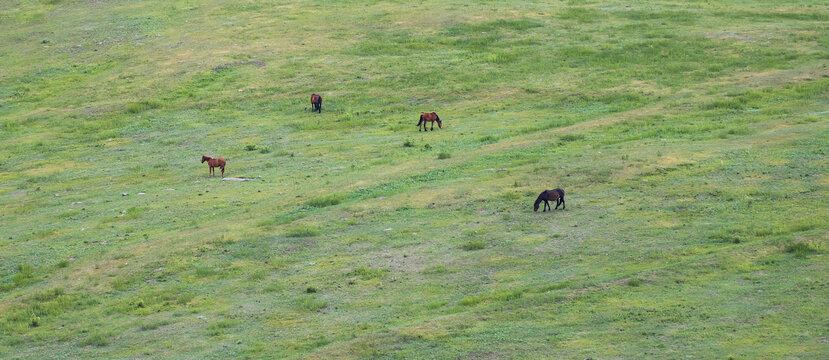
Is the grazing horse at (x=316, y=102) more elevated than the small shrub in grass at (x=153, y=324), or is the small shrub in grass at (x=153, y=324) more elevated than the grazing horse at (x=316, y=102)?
the grazing horse at (x=316, y=102)

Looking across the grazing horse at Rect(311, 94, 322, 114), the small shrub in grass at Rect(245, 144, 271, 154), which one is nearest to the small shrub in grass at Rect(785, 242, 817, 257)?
the small shrub in grass at Rect(245, 144, 271, 154)

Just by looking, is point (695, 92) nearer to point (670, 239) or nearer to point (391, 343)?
point (670, 239)

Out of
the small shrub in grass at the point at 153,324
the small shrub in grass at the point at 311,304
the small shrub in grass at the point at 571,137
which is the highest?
the small shrub in grass at the point at 571,137

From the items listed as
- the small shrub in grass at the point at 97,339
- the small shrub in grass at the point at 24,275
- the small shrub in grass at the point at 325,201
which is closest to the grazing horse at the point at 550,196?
the small shrub in grass at the point at 325,201

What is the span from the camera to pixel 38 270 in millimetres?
27312

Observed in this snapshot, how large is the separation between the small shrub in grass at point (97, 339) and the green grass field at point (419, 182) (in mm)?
53

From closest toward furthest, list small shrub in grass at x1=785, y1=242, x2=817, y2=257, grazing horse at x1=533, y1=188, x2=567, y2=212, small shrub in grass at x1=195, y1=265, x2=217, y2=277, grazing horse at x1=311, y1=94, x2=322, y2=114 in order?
small shrub in grass at x1=785, y1=242, x2=817, y2=257 < small shrub in grass at x1=195, y1=265, x2=217, y2=277 < grazing horse at x1=533, y1=188, x2=567, y2=212 < grazing horse at x1=311, y1=94, x2=322, y2=114

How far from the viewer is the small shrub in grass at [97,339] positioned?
2162cm

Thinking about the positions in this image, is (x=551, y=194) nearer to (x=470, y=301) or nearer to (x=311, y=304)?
(x=470, y=301)

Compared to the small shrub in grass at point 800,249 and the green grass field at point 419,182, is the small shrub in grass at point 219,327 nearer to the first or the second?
the green grass field at point 419,182

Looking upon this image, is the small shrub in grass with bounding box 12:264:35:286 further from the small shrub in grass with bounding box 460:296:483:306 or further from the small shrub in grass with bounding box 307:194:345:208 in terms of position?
the small shrub in grass with bounding box 460:296:483:306

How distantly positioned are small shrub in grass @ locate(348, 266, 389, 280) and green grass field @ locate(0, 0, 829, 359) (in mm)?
130

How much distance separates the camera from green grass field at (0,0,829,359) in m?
20.8

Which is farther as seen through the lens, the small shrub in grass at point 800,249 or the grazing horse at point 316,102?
the grazing horse at point 316,102
